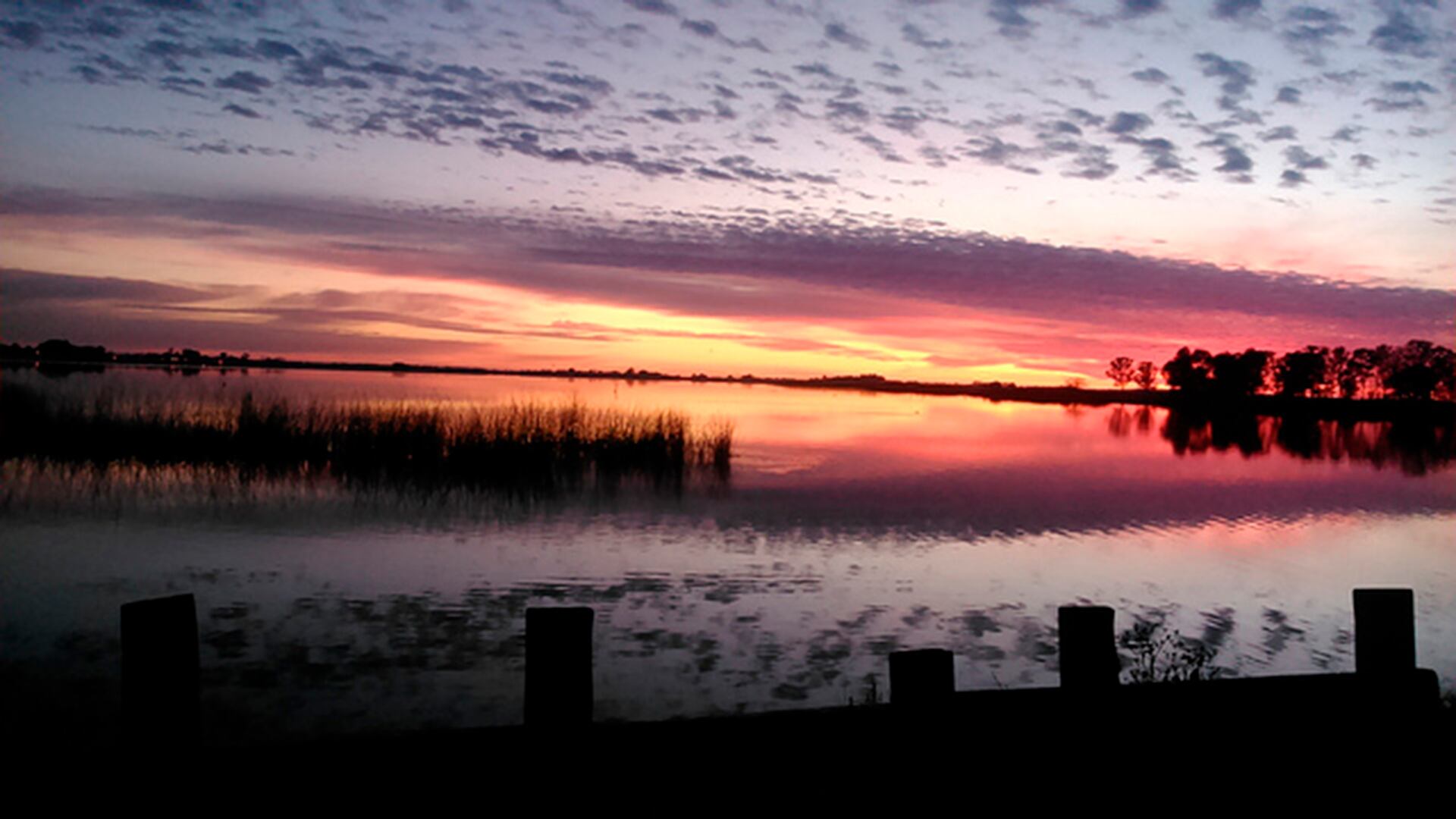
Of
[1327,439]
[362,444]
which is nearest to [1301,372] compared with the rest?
[1327,439]

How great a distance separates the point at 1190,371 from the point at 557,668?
533 ft

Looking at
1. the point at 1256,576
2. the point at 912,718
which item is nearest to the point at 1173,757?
the point at 912,718

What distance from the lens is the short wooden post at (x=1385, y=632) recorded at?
4.89m

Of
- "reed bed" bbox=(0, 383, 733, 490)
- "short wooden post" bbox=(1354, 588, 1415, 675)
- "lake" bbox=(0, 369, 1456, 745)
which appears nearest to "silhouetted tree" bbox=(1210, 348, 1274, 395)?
"lake" bbox=(0, 369, 1456, 745)

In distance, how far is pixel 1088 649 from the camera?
4262 mm

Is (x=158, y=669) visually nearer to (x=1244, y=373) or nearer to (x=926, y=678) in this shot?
(x=926, y=678)

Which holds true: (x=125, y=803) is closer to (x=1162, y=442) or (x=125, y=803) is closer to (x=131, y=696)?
(x=131, y=696)

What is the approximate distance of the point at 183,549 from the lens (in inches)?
591

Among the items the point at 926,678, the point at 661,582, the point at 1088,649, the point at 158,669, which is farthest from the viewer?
the point at 661,582

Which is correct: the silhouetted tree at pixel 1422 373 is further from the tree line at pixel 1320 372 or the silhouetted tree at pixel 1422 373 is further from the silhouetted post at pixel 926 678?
the silhouetted post at pixel 926 678

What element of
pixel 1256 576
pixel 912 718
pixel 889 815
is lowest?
pixel 1256 576

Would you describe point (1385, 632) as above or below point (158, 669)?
below

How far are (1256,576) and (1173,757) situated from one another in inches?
522

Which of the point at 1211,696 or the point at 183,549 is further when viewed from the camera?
the point at 183,549
